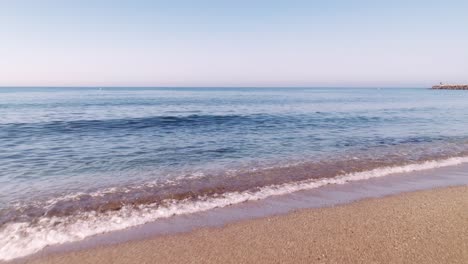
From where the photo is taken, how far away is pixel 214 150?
39.1 feet

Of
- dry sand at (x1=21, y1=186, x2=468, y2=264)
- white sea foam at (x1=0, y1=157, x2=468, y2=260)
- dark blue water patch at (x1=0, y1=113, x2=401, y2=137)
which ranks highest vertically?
dark blue water patch at (x1=0, y1=113, x2=401, y2=137)

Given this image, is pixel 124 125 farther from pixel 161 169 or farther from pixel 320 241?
pixel 320 241

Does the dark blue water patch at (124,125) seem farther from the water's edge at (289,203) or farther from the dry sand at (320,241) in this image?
the dry sand at (320,241)

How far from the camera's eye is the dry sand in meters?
3.94

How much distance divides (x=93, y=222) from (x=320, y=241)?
4326 mm

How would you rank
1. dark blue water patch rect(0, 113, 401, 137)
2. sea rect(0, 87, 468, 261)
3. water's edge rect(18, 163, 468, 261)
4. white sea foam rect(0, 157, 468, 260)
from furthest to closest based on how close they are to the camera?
dark blue water patch rect(0, 113, 401, 137)
sea rect(0, 87, 468, 261)
water's edge rect(18, 163, 468, 261)
white sea foam rect(0, 157, 468, 260)

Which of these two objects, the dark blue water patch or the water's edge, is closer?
the water's edge

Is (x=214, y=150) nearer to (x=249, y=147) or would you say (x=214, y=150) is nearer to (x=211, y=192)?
(x=249, y=147)

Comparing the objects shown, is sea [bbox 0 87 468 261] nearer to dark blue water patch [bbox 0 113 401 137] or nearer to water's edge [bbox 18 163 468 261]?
water's edge [bbox 18 163 468 261]

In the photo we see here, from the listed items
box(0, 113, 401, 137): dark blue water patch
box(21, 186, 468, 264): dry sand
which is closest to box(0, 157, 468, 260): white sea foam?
box(21, 186, 468, 264): dry sand

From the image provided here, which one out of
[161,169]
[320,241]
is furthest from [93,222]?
[320,241]

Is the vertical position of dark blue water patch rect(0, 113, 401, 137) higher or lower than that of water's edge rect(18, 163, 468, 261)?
higher

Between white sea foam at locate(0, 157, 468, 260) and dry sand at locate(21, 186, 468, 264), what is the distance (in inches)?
25.1

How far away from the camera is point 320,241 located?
4355 millimetres
